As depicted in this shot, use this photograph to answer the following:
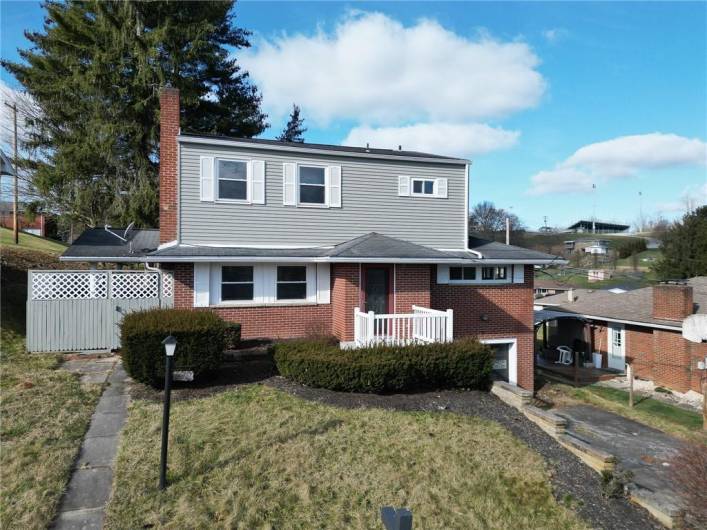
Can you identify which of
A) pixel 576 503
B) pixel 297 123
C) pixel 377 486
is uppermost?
pixel 297 123

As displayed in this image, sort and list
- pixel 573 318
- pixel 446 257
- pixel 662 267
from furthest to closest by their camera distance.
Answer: pixel 662 267, pixel 573 318, pixel 446 257

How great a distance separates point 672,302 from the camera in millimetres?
18969

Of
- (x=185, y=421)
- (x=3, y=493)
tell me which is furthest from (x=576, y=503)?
(x=3, y=493)

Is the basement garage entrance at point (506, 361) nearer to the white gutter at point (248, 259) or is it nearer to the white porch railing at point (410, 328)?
the white gutter at point (248, 259)

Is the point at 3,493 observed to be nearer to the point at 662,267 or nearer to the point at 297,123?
the point at 297,123

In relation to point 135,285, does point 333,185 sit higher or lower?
higher

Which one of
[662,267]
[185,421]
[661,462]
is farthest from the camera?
[662,267]

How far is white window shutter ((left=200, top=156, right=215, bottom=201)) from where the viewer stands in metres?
12.7

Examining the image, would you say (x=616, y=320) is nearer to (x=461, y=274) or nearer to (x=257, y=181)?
(x=461, y=274)

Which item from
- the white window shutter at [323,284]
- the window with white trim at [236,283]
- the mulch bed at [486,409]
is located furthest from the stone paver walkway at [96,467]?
the white window shutter at [323,284]

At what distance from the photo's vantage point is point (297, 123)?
37.8 metres

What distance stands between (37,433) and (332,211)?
9.43m

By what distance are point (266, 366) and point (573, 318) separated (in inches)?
746

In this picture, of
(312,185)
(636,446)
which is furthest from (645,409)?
(312,185)
